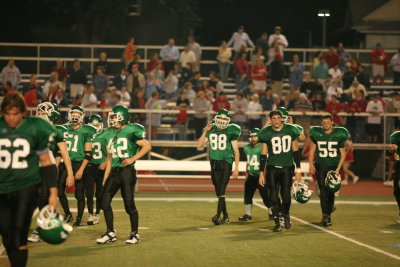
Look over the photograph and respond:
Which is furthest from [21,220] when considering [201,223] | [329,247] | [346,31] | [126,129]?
[346,31]

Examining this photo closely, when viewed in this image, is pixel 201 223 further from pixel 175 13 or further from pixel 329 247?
pixel 175 13

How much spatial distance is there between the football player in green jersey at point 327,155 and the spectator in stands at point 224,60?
497 inches

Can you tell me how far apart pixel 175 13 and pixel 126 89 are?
15.0 m

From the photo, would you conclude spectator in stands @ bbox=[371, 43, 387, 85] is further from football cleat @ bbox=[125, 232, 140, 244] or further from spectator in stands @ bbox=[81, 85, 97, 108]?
football cleat @ bbox=[125, 232, 140, 244]

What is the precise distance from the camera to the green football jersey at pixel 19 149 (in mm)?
7711

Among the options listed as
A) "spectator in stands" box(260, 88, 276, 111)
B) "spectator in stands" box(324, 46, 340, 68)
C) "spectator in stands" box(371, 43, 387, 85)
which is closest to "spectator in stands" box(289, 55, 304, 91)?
"spectator in stands" box(324, 46, 340, 68)

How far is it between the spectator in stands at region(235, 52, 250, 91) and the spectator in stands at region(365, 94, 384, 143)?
4.28 m

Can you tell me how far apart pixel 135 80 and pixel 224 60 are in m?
3.78

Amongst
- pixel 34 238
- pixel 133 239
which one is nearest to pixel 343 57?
pixel 133 239

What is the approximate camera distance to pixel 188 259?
33.2 feet

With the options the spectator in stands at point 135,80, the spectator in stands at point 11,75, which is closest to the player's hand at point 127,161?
the spectator in stands at point 135,80

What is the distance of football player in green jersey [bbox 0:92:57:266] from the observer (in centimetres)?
762

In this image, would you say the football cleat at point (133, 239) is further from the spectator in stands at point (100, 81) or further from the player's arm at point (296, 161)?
the spectator in stands at point (100, 81)

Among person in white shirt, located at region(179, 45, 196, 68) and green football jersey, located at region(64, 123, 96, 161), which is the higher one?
person in white shirt, located at region(179, 45, 196, 68)
